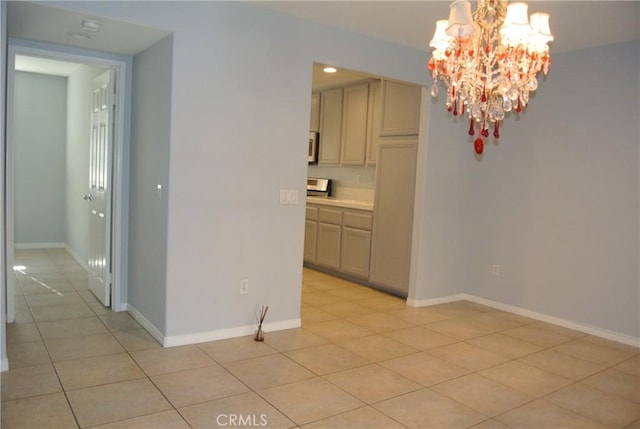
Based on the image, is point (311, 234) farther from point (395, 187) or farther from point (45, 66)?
point (45, 66)

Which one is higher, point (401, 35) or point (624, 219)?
point (401, 35)

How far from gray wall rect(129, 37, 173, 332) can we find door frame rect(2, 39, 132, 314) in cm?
9

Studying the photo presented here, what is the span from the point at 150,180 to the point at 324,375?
1.90 meters

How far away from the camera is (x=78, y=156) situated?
20.7 ft

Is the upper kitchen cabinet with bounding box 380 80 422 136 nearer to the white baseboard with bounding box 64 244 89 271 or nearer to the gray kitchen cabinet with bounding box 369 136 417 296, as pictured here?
the gray kitchen cabinet with bounding box 369 136 417 296

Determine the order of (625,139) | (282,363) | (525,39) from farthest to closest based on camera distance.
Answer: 1. (625,139)
2. (282,363)
3. (525,39)

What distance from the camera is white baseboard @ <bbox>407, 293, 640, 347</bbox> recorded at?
4.05m

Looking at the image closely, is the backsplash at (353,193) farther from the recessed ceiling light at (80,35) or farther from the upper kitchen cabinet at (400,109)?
the recessed ceiling light at (80,35)

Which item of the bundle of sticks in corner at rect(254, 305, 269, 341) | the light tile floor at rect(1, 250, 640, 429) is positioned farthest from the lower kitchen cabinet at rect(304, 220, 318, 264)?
the bundle of sticks in corner at rect(254, 305, 269, 341)

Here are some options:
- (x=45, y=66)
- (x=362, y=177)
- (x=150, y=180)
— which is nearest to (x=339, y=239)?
(x=362, y=177)

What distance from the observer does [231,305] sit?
3.67 meters

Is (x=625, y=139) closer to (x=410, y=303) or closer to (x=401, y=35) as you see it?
(x=401, y=35)

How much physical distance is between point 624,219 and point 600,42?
1.45 meters

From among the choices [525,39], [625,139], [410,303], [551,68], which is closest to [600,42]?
[551,68]
